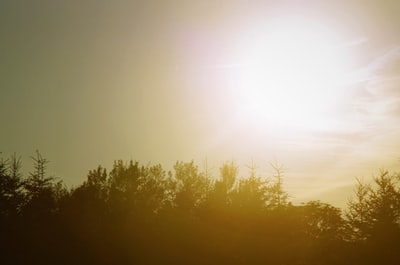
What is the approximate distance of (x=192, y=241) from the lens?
38.1 m

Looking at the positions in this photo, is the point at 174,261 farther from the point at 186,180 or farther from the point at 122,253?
the point at 186,180

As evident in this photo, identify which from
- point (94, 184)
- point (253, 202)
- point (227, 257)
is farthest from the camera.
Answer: point (94, 184)

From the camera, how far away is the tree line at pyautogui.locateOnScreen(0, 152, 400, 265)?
121 feet

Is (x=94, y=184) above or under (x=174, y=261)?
above

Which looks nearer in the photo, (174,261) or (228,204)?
(174,261)

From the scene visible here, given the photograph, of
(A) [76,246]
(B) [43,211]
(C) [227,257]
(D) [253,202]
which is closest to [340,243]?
(D) [253,202]

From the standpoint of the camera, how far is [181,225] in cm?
3959

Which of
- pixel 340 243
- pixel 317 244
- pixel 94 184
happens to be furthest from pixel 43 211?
pixel 340 243

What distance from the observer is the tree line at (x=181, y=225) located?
36781 millimetres

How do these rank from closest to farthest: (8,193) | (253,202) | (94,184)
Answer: (253,202), (8,193), (94,184)

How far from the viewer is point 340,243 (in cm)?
4391

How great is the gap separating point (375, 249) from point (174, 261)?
16964 mm

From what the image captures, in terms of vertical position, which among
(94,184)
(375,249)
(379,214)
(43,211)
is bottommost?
(375,249)

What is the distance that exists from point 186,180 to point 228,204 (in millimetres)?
7026
